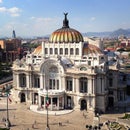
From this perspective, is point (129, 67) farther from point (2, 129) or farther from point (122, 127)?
point (2, 129)

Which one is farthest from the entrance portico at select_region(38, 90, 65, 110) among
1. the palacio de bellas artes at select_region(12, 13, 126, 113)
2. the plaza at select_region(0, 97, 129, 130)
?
the plaza at select_region(0, 97, 129, 130)

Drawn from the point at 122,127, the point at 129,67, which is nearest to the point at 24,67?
the point at 122,127

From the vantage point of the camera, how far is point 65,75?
68.5 m

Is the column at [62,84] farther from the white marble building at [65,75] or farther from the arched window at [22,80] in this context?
the arched window at [22,80]

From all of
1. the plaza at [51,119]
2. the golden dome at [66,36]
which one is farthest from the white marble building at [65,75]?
the plaza at [51,119]

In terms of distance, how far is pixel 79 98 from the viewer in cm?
6688

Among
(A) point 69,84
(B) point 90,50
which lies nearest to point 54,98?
(A) point 69,84

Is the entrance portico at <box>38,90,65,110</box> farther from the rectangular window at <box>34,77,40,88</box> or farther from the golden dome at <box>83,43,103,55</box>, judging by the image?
the golden dome at <box>83,43,103,55</box>

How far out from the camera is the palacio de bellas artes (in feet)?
218

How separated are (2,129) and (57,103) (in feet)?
61.7

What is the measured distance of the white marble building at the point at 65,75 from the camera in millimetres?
66375

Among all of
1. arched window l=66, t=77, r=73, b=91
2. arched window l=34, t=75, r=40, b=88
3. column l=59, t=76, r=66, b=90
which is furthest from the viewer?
arched window l=34, t=75, r=40, b=88

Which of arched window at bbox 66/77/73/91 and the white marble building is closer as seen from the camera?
the white marble building

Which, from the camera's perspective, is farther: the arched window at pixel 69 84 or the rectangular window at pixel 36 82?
the rectangular window at pixel 36 82
